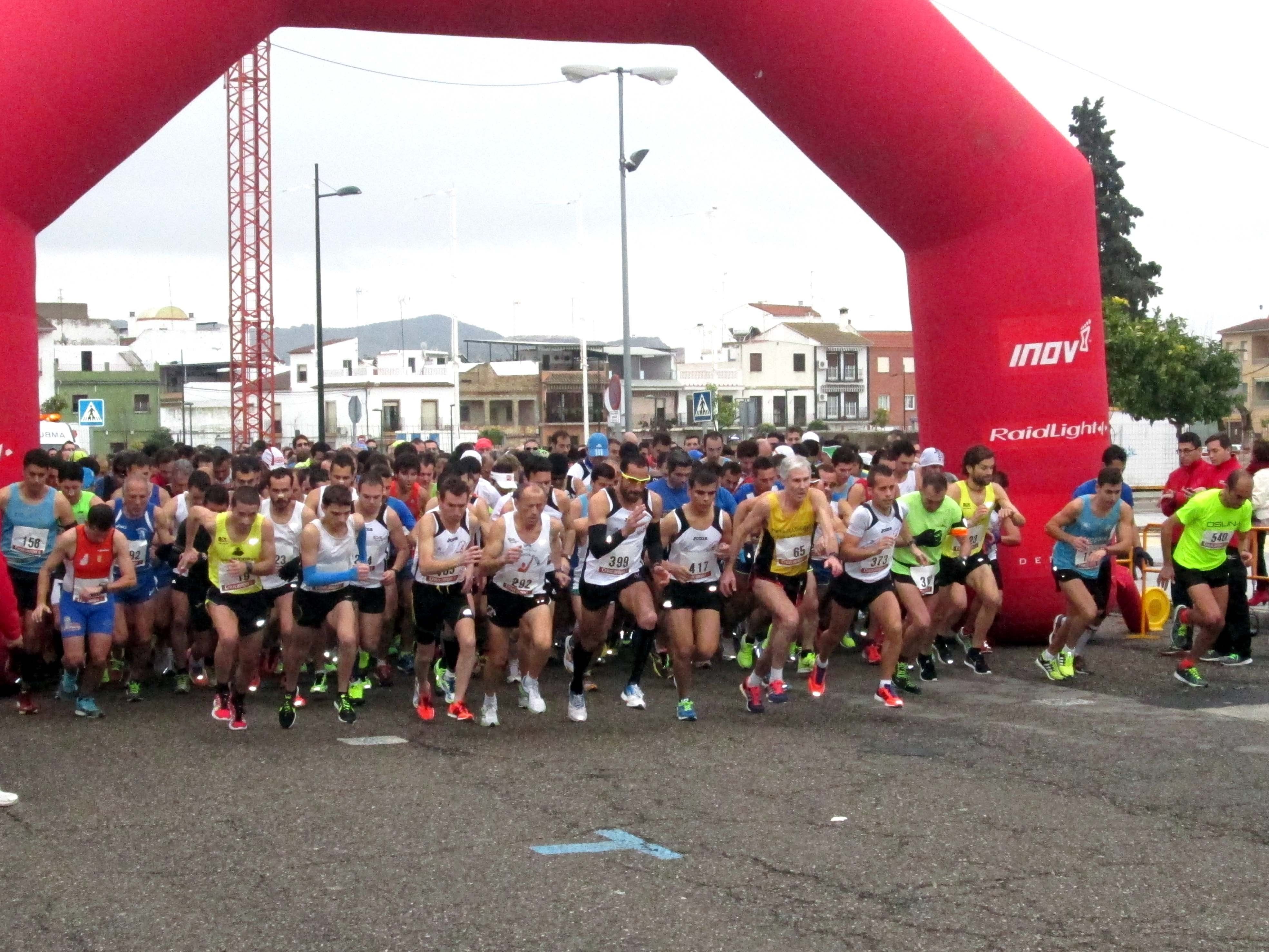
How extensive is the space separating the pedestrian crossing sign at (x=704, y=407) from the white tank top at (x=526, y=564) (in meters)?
14.0

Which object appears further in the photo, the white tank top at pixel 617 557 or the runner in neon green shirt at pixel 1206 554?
the runner in neon green shirt at pixel 1206 554

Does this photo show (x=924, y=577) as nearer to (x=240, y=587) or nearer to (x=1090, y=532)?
(x=1090, y=532)

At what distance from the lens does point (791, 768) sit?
27.9 feet

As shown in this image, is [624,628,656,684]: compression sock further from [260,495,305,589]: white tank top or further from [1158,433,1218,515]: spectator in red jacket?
[1158,433,1218,515]: spectator in red jacket

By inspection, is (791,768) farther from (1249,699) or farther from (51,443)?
(51,443)

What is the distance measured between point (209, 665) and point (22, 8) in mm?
5171

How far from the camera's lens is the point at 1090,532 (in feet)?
38.1

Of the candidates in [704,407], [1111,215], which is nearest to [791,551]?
[704,407]

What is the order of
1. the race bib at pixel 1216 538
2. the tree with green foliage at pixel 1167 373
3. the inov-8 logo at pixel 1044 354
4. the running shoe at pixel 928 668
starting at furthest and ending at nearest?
Result: the tree with green foliage at pixel 1167 373 < the inov-8 logo at pixel 1044 354 < the running shoe at pixel 928 668 < the race bib at pixel 1216 538

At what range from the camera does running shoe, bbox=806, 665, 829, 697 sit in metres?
11.1

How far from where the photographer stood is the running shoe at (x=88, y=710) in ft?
34.3

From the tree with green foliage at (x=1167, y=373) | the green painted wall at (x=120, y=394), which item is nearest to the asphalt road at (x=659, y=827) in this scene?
the tree with green foliage at (x=1167, y=373)

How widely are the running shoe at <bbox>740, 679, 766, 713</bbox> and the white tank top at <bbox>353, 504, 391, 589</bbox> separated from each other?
2696 mm

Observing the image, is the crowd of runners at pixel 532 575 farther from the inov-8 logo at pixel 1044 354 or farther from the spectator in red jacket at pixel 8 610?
the inov-8 logo at pixel 1044 354
